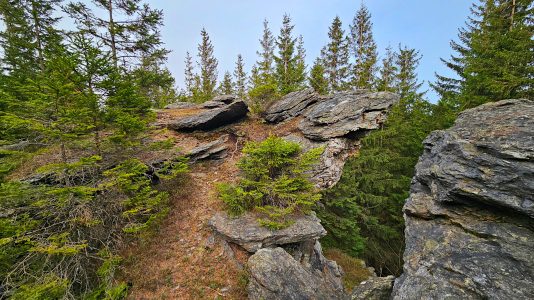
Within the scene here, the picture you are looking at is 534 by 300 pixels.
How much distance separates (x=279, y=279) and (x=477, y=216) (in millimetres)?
5658

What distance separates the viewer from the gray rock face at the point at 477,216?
4590 millimetres

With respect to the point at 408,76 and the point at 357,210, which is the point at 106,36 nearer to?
the point at 357,210

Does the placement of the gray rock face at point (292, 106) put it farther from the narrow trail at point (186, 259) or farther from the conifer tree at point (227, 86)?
the conifer tree at point (227, 86)

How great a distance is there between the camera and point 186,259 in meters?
7.72

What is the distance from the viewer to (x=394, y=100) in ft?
41.2

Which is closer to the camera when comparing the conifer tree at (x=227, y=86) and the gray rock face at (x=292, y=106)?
the gray rock face at (x=292, y=106)

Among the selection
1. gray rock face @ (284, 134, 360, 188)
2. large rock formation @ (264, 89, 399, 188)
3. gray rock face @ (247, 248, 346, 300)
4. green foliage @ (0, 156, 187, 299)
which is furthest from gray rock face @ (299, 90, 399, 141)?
green foliage @ (0, 156, 187, 299)

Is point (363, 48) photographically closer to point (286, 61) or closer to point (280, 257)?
point (286, 61)

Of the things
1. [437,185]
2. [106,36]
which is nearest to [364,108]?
[437,185]

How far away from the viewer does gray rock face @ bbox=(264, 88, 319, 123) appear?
1470 centimetres

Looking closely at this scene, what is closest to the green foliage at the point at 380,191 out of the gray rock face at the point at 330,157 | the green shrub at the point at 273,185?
the gray rock face at the point at 330,157

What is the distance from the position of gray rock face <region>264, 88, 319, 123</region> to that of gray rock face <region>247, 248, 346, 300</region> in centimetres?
914

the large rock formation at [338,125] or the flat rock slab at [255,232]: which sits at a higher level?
the large rock formation at [338,125]

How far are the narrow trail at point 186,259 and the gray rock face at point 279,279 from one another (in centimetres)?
61
